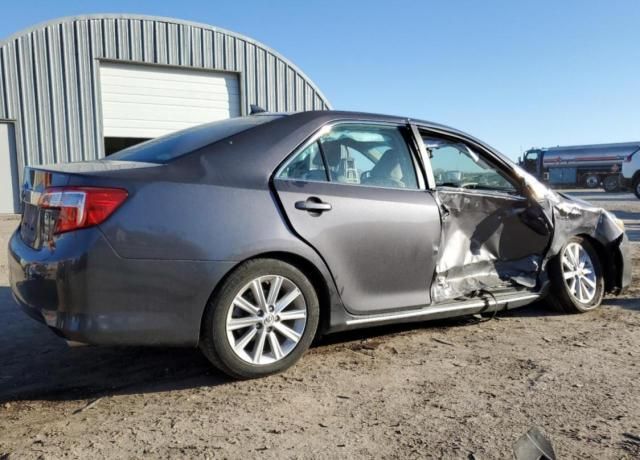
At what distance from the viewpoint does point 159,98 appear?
1427 centimetres

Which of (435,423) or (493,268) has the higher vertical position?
(493,268)

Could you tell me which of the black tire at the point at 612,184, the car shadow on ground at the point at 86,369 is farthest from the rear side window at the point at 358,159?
the black tire at the point at 612,184

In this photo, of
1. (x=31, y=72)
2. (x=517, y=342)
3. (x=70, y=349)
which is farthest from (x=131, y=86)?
(x=517, y=342)

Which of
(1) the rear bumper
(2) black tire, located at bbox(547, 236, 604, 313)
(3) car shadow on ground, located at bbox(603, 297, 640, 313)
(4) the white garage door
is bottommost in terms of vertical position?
(3) car shadow on ground, located at bbox(603, 297, 640, 313)

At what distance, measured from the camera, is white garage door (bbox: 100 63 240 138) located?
544 inches

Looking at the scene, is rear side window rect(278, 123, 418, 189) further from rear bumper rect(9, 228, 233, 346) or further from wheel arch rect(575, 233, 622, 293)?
wheel arch rect(575, 233, 622, 293)

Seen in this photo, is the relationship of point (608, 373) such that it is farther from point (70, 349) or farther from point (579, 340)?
point (70, 349)

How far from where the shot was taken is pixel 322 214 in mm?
3229

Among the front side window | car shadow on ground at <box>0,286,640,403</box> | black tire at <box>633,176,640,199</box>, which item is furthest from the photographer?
black tire at <box>633,176,640,199</box>

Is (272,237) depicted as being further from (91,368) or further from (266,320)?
(91,368)

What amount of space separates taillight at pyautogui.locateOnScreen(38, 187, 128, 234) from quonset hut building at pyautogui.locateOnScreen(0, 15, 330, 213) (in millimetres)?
11687

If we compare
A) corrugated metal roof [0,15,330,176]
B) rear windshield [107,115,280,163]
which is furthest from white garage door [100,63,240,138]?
rear windshield [107,115,280,163]

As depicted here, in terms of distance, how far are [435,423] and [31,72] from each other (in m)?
13.4

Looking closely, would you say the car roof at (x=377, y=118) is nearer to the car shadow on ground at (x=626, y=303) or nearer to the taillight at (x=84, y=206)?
the taillight at (x=84, y=206)
